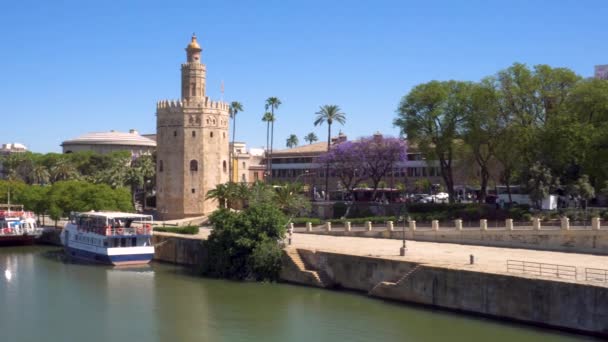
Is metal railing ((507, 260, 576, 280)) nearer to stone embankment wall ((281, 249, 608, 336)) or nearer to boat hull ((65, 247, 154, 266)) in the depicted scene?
stone embankment wall ((281, 249, 608, 336))

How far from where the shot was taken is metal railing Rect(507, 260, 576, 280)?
30609 millimetres

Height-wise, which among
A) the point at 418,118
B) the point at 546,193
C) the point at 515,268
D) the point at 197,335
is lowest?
the point at 197,335

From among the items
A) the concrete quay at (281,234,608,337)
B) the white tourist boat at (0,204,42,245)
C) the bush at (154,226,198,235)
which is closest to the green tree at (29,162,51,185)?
the white tourist boat at (0,204,42,245)

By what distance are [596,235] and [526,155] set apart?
1307 centimetres

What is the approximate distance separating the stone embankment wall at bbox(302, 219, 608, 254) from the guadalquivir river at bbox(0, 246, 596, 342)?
34.0 feet

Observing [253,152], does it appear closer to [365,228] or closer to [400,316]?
[365,228]

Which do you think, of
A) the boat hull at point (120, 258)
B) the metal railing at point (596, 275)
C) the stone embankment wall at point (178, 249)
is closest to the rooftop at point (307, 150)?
the stone embankment wall at point (178, 249)

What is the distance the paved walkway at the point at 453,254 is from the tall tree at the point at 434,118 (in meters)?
12.4

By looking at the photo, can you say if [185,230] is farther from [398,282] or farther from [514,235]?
[514,235]

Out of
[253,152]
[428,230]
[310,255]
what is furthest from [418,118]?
[253,152]

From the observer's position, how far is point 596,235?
127 ft

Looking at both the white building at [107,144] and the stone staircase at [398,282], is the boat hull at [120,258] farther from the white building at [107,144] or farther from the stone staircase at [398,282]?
the white building at [107,144]

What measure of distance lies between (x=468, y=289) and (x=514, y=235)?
11010 mm

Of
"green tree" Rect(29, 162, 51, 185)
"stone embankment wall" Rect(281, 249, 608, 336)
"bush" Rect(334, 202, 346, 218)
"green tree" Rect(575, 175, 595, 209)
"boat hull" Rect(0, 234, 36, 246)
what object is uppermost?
"green tree" Rect(29, 162, 51, 185)
